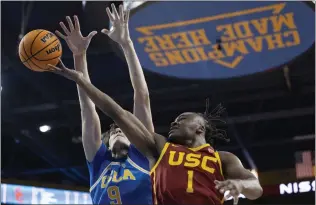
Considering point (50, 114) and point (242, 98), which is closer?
point (242, 98)

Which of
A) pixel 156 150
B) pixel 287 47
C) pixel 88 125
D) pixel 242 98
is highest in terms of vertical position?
pixel 242 98

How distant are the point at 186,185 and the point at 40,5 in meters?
7.39

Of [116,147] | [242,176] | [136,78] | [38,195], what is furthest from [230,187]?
[38,195]

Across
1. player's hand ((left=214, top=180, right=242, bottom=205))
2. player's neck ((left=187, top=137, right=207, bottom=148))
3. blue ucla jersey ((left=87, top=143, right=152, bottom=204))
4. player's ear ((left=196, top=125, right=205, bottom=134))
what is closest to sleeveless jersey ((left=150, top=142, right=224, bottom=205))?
player's neck ((left=187, top=137, right=207, bottom=148))

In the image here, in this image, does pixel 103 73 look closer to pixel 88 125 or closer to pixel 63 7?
pixel 63 7

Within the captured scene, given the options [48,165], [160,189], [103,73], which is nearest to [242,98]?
[103,73]

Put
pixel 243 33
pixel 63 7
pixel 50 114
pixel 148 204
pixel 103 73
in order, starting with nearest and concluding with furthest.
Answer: pixel 148 204, pixel 243 33, pixel 63 7, pixel 103 73, pixel 50 114

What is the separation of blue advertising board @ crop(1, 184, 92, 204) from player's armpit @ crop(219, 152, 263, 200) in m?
8.94

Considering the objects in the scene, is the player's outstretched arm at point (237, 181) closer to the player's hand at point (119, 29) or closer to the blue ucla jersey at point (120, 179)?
the blue ucla jersey at point (120, 179)

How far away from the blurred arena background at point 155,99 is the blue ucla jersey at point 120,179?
3008 millimetres

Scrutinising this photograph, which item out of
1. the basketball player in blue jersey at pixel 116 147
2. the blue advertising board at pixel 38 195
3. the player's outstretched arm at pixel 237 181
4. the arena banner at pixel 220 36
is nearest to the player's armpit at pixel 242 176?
the player's outstretched arm at pixel 237 181

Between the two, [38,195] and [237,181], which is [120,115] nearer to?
[237,181]

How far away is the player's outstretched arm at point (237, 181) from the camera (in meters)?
3.44

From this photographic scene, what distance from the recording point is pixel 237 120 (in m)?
14.1
